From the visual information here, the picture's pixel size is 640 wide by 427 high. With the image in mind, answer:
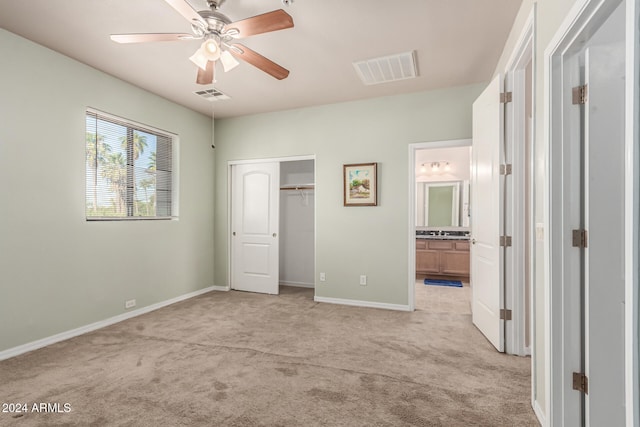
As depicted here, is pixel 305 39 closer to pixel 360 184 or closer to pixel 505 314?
pixel 360 184

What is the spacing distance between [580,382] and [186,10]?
9.68 feet

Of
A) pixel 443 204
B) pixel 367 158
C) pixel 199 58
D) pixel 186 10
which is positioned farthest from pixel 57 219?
pixel 443 204

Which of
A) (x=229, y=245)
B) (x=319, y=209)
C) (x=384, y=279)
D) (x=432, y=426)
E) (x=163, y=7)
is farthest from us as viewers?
(x=229, y=245)

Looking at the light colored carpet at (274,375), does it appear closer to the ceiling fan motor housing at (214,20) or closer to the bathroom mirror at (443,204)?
the ceiling fan motor housing at (214,20)

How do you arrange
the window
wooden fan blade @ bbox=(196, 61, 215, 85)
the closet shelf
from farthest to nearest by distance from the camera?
1. the closet shelf
2. the window
3. wooden fan blade @ bbox=(196, 61, 215, 85)

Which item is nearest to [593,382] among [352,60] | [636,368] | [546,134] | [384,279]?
[636,368]

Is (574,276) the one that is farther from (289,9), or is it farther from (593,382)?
(289,9)

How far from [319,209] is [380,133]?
131 cm

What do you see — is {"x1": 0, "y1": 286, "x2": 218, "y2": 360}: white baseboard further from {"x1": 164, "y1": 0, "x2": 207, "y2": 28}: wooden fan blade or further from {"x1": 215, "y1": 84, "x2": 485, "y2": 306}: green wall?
{"x1": 164, "y1": 0, "x2": 207, "y2": 28}: wooden fan blade

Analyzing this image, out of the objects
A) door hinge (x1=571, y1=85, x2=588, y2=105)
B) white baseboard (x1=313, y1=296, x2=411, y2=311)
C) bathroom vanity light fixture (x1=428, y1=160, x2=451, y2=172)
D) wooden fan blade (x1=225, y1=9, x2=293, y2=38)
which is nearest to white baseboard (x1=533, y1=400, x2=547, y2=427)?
door hinge (x1=571, y1=85, x2=588, y2=105)

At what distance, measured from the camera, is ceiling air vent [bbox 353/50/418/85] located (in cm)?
317

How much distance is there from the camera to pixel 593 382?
1517 millimetres

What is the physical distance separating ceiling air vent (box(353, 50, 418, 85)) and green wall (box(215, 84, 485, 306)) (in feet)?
1.97

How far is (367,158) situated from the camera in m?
4.30
